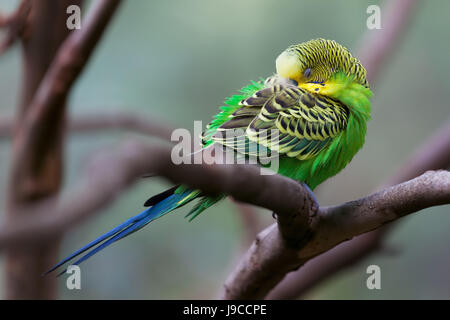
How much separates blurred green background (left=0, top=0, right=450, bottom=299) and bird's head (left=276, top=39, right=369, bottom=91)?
1.30 meters

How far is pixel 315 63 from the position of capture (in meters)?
1.65

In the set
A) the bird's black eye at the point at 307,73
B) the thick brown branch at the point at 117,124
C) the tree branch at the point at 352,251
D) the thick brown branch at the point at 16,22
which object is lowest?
the tree branch at the point at 352,251

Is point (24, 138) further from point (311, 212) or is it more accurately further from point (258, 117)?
point (311, 212)

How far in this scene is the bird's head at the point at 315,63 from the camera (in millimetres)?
1619

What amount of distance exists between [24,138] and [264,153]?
1.07 m

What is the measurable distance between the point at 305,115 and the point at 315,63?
0.52 ft

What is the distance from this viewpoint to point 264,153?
1568mm

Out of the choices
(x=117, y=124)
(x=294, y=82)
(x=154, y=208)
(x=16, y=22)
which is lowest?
(x=154, y=208)

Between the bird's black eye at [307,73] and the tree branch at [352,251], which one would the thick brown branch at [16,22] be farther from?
the tree branch at [352,251]

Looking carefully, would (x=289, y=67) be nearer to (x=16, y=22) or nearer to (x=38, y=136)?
(x=38, y=136)

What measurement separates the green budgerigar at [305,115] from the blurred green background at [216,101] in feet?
4.35

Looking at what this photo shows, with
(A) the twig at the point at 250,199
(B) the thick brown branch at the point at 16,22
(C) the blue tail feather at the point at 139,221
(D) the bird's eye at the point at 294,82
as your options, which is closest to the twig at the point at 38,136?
(B) the thick brown branch at the point at 16,22

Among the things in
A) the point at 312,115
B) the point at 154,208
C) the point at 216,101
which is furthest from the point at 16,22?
the point at 216,101

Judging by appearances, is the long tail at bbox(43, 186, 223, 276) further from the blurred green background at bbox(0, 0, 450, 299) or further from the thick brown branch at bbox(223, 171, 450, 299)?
the blurred green background at bbox(0, 0, 450, 299)
